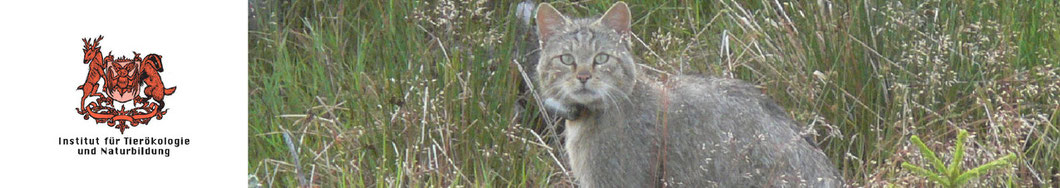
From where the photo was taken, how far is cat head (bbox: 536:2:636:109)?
15.1 feet

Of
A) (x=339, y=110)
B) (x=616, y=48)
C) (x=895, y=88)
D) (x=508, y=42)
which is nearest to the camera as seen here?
(x=616, y=48)

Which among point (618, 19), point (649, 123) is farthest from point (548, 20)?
point (649, 123)

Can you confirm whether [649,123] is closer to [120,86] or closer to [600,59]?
[600,59]

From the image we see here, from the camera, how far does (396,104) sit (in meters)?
5.30

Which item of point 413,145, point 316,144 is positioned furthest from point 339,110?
point 413,145

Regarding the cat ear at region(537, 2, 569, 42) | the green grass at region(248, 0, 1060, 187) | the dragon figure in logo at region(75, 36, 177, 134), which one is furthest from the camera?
the green grass at region(248, 0, 1060, 187)

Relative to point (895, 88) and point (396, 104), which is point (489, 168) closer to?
point (396, 104)

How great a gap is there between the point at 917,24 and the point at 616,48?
1239 millimetres

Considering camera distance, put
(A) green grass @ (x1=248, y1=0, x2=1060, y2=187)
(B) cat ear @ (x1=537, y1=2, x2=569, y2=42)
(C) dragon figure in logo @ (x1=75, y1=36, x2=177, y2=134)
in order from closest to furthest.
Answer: (C) dragon figure in logo @ (x1=75, y1=36, x2=177, y2=134)
(B) cat ear @ (x1=537, y1=2, x2=569, y2=42)
(A) green grass @ (x1=248, y1=0, x2=1060, y2=187)

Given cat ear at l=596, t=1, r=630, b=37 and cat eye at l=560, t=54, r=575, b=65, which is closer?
cat eye at l=560, t=54, r=575, b=65

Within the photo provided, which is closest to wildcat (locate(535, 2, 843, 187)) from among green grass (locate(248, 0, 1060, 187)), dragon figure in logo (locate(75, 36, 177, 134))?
green grass (locate(248, 0, 1060, 187))

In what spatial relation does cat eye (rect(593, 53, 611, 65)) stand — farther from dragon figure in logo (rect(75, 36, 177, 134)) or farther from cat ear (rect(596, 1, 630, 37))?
dragon figure in logo (rect(75, 36, 177, 134))

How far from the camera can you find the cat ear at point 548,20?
4.81 metres

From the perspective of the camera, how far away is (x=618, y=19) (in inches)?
189
